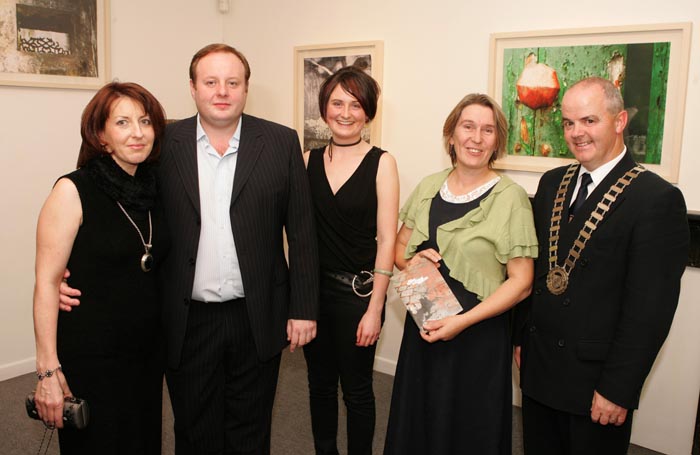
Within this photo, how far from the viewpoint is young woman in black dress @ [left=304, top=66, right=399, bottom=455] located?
235cm

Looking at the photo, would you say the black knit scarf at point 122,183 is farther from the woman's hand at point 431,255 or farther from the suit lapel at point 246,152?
the woman's hand at point 431,255

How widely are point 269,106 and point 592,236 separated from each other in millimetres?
3232

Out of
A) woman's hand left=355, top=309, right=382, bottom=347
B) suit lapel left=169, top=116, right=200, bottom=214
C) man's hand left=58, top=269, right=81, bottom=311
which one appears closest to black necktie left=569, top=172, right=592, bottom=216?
woman's hand left=355, top=309, right=382, bottom=347

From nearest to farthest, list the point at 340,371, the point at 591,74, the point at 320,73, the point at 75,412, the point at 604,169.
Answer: the point at 75,412, the point at 604,169, the point at 340,371, the point at 591,74, the point at 320,73

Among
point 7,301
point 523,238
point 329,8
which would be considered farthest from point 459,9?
point 7,301

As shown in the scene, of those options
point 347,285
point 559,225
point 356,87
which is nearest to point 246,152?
point 356,87

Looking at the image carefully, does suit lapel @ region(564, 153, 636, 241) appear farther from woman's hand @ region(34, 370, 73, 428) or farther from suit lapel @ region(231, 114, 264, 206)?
woman's hand @ region(34, 370, 73, 428)

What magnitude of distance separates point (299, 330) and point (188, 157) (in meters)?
0.78

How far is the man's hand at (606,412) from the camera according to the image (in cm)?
180

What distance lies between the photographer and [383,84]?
3885 mm

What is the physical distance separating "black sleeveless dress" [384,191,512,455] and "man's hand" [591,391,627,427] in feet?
1.10

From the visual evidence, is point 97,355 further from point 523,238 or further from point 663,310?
point 663,310

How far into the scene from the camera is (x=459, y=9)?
11.4 ft

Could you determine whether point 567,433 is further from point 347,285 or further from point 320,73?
point 320,73
